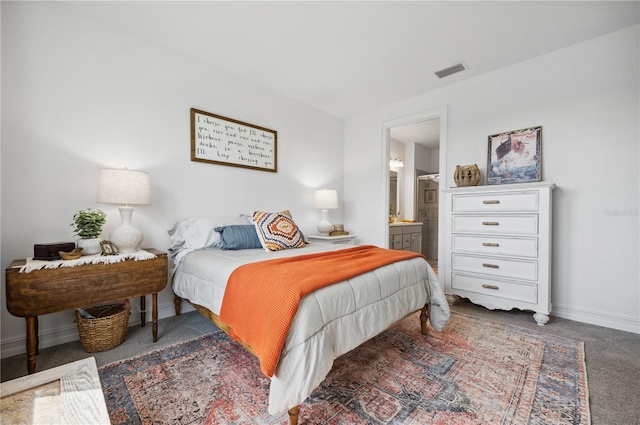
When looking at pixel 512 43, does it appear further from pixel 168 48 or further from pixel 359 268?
pixel 168 48

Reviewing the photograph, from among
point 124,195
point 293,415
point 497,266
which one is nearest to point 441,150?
point 497,266

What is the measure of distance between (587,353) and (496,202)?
1.32 m

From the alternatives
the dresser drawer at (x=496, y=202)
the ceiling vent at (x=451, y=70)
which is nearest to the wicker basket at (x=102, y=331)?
the dresser drawer at (x=496, y=202)

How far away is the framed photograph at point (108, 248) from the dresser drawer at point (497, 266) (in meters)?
3.05

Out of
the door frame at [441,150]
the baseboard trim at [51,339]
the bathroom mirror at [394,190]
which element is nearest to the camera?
the baseboard trim at [51,339]

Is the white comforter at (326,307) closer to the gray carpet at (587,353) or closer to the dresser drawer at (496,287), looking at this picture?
the gray carpet at (587,353)

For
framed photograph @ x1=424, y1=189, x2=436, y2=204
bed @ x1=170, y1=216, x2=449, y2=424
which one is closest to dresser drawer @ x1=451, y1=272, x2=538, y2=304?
bed @ x1=170, y1=216, x2=449, y2=424

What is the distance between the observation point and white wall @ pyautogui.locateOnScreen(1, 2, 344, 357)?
194 centimetres

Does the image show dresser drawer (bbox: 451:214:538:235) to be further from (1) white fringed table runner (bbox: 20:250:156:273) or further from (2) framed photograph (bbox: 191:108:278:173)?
(1) white fringed table runner (bbox: 20:250:156:273)

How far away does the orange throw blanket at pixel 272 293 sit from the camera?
3.94 ft

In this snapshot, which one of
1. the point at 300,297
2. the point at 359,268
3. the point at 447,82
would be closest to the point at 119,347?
the point at 300,297

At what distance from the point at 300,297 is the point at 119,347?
167 cm

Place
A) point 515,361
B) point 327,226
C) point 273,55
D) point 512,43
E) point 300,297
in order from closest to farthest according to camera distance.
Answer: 1. point 300,297
2. point 515,361
3. point 512,43
4. point 273,55
5. point 327,226

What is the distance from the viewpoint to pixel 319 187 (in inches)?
163
